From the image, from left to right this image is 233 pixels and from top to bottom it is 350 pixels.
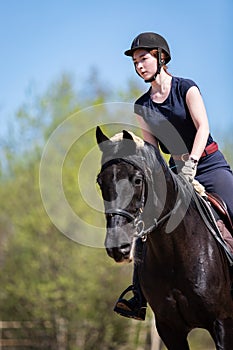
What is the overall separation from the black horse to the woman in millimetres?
411

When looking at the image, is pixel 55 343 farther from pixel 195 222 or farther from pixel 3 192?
pixel 195 222

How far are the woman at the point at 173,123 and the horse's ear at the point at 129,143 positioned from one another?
37.6 inches

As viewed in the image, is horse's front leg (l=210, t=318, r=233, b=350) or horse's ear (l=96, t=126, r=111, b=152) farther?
horse's front leg (l=210, t=318, r=233, b=350)

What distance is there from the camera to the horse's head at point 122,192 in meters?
4.67

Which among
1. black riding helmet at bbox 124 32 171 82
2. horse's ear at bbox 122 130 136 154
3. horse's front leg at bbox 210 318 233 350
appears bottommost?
horse's front leg at bbox 210 318 233 350

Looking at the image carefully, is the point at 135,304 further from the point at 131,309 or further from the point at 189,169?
the point at 189,169

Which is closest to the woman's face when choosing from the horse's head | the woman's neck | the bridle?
the woman's neck

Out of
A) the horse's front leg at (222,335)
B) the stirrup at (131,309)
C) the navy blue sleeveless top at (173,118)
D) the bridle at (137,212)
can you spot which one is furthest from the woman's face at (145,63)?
the horse's front leg at (222,335)

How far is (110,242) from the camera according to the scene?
464cm

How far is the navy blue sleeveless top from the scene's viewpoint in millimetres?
6207

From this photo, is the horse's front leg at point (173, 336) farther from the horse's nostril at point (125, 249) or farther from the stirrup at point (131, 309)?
the horse's nostril at point (125, 249)

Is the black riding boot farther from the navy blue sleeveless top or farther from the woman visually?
the navy blue sleeveless top

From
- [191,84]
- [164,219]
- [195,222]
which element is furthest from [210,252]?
[191,84]

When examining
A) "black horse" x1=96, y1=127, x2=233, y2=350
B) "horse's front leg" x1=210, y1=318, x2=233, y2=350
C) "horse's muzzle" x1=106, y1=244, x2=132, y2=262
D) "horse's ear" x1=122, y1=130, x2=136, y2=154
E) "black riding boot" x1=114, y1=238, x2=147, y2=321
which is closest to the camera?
"horse's muzzle" x1=106, y1=244, x2=132, y2=262
